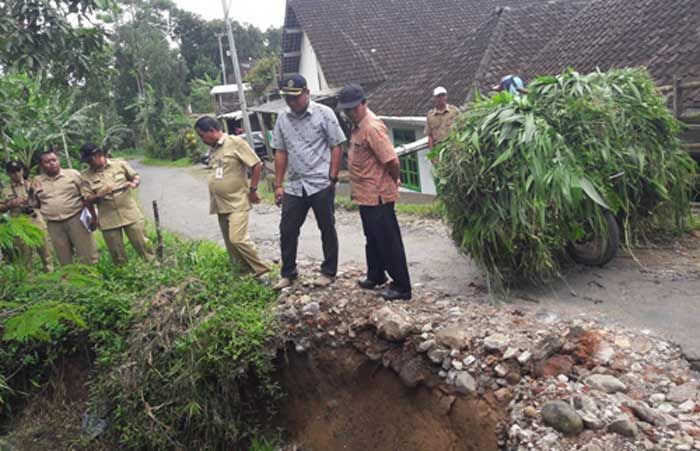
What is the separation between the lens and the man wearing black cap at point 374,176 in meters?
4.36

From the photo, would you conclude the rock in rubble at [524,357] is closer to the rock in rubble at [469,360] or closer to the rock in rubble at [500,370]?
the rock in rubble at [500,370]

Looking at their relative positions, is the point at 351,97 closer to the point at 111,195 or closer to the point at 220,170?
the point at 220,170

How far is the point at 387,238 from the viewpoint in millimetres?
4559

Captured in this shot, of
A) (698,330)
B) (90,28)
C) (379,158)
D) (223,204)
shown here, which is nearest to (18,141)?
(90,28)

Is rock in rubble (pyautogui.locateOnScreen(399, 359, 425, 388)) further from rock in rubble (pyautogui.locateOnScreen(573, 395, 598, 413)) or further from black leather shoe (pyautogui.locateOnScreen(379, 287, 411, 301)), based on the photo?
rock in rubble (pyautogui.locateOnScreen(573, 395, 598, 413))

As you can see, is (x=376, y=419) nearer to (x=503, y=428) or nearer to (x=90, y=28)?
(x=503, y=428)

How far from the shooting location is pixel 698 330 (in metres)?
3.90

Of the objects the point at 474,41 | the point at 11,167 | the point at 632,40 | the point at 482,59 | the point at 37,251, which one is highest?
→ the point at 474,41

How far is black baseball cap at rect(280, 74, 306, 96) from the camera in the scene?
451cm

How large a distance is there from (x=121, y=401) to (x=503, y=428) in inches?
125

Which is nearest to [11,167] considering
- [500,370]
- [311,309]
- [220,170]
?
[220,170]

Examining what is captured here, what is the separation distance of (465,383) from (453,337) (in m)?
0.38

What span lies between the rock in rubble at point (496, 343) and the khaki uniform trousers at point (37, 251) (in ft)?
17.8

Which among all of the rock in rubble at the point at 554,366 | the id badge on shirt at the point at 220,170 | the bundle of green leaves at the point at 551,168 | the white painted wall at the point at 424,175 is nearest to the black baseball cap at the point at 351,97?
the bundle of green leaves at the point at 551,168
